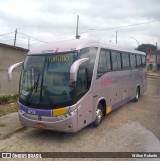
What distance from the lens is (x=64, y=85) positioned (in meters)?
7.59

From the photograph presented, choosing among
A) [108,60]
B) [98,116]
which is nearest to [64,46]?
[108,60]

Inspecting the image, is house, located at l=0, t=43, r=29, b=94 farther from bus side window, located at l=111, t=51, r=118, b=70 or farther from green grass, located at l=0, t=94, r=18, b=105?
bus side window, located at l=111, t=51, r=118, b=70

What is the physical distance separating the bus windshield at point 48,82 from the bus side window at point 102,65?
64.6 inches

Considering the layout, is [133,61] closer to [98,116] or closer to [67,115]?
[98,116]

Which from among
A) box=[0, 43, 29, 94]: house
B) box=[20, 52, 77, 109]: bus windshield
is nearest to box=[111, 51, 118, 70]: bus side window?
box=[20, 52, 77, 109]: bus windshield

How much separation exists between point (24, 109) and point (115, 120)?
4.07 m

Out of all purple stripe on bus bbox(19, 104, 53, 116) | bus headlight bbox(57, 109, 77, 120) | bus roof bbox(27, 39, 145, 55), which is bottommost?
bus headlight bbox(57, 109, 77, 120)

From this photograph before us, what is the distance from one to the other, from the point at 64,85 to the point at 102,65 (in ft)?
8.04

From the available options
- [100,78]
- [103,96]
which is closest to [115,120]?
[103,96]

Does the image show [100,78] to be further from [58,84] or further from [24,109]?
[24,109]

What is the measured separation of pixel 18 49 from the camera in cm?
1522

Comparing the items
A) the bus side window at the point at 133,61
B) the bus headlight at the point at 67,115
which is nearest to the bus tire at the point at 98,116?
the bus headlight at the point at 67,115

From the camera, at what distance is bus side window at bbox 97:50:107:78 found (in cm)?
923

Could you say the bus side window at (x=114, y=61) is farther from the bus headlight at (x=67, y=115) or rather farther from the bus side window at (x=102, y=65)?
the bus headlight at (x=67, y=115)
